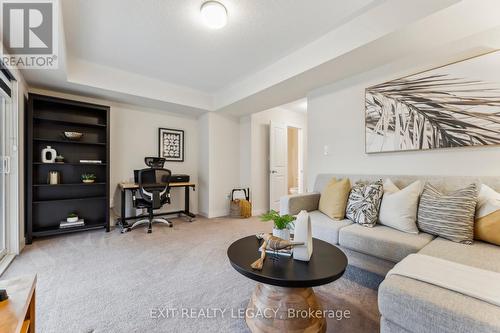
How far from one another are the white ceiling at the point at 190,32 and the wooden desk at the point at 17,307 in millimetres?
2094

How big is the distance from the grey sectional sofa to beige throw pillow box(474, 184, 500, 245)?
0.06 m

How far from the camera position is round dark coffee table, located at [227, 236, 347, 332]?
3.59ft

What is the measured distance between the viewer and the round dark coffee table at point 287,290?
1093mm

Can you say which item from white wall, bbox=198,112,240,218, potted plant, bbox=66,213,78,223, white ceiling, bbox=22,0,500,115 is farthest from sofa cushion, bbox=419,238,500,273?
potted plant, bbox=66,213,78,223

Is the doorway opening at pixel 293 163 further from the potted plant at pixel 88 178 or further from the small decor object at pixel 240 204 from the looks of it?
the potted plant at pixel 88 178

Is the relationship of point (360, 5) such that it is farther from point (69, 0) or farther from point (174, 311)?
point (174, 311)

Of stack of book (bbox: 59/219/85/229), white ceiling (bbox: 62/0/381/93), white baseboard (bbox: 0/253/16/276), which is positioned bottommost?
white baseboard (bbox: 0/253/16/276)

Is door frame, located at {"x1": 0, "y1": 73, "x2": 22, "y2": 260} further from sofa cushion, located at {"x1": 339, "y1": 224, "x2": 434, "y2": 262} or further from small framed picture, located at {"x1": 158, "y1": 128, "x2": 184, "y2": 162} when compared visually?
sofa cushion, located at {"x1": 339, "y1": 224, "x2": 434, "y2": 262}

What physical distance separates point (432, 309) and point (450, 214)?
105cm

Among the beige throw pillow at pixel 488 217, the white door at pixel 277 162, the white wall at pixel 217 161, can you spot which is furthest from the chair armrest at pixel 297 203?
the white wall at pixel 217 161

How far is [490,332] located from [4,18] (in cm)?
340

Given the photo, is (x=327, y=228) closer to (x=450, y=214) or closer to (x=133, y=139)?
(x=450, y=214)

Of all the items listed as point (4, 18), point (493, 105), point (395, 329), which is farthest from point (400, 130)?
point (4, 18)

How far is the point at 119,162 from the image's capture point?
3721 millimetres
